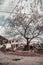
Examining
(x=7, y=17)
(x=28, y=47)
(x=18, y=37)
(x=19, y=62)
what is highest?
(x=7, y=17)

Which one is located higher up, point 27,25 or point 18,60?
point 27,25

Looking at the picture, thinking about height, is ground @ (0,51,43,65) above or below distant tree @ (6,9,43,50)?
below

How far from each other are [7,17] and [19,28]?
0.23m

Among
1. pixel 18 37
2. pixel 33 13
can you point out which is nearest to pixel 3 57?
pixel 18 37

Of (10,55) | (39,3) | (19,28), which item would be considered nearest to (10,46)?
(10,55)

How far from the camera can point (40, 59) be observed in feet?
7.48

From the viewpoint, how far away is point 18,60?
227cm

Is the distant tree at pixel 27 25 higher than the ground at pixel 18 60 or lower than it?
higher

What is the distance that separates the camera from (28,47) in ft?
7.49

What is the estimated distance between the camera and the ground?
2252 mm

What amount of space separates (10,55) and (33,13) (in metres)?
0.68

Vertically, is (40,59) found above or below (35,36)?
below

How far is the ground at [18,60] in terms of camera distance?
225 centimetres

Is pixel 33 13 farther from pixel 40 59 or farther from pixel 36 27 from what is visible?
pixel 40 59
